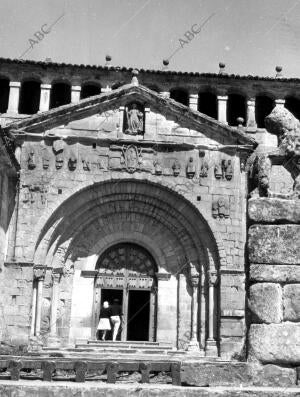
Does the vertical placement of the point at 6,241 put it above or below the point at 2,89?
below

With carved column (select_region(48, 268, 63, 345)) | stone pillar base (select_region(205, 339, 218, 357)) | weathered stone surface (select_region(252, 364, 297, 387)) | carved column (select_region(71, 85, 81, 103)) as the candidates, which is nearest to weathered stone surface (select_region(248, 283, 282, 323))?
weathered stone surface (select_region(252, 364, 297, 387))

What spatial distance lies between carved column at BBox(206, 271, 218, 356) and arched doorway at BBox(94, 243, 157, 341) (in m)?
1.99

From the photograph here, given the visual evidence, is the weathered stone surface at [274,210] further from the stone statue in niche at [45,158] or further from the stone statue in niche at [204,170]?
the stone statue in niche at [45,158]

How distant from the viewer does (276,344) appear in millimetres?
5578

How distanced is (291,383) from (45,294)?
1277cm

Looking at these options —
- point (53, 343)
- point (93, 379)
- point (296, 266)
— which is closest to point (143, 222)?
point (53, 343)

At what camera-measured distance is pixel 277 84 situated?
72.5ft

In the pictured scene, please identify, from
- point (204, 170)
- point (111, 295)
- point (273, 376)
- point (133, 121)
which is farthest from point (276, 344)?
point (111, 295)

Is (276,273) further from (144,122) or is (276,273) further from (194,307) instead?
(144,122)

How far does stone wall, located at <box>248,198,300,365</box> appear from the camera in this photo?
559 centimetres

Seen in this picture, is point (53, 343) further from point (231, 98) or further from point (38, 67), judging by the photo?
point (231, 98)

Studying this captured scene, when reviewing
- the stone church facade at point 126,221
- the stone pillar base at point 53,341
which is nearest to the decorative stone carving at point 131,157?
the stone church facade at point 126,221

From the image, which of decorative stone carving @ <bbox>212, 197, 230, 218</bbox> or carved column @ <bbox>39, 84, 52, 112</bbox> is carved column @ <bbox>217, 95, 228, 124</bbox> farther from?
carved column @ <bbox>39, 84, 52, 112</bbox>

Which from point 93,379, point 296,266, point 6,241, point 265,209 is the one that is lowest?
point 93,379
